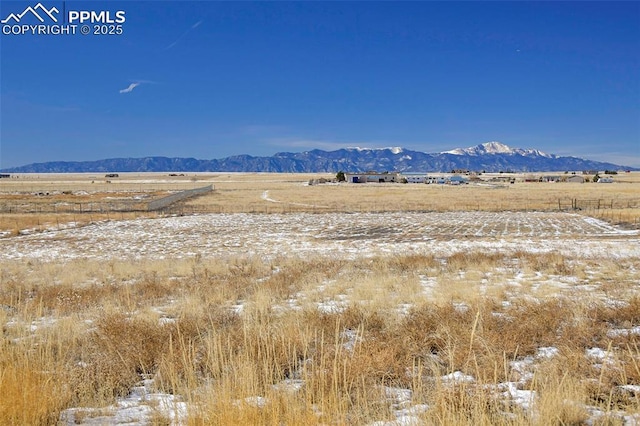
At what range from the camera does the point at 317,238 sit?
3173 cm

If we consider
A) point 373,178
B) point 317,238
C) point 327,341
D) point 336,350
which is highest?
point 373,178

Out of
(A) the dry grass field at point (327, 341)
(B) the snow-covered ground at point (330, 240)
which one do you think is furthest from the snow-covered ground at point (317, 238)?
(A) the dry grass field at point (327, 341)

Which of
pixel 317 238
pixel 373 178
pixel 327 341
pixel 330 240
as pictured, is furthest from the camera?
pixel 373 178

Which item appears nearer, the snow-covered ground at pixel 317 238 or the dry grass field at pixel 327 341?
the dry grass field at pixel 327 341

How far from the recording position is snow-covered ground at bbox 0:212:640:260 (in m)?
24.5

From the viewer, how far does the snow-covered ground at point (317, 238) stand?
80.5 ft

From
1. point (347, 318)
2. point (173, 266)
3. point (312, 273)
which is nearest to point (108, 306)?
point (347, 318)

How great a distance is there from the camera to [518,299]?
10.3m

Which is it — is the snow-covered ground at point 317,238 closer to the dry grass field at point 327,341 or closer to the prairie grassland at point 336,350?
the dry grass field at point 327,341

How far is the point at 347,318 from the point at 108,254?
1997cm

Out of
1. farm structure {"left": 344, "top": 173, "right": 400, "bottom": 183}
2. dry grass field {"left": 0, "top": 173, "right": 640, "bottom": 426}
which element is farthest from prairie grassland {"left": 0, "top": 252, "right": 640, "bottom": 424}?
farm structure {"left": 344, "top": 173, "right": 400, "bottom": 183}

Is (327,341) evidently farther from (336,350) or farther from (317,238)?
(317,238)

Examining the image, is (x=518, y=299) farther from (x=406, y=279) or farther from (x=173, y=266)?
(x=173, y=266)

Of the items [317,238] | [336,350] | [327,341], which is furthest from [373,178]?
[336,350]
